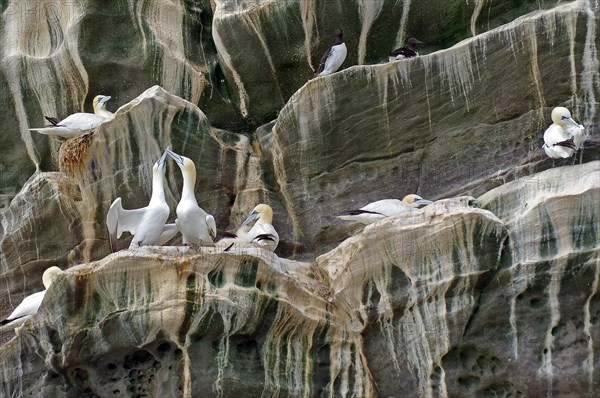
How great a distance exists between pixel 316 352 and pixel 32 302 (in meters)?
3.44

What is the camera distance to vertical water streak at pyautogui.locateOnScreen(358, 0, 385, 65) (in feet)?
63.4

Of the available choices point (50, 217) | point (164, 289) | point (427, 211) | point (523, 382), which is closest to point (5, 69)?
point (50, 217)

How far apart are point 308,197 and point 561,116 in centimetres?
332

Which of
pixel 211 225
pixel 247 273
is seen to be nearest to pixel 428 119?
pixel 211 225

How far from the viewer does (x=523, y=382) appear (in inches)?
582

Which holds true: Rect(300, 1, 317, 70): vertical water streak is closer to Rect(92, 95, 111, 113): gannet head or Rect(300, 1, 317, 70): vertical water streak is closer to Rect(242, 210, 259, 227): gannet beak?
Rect(92, 95, 111, 113): gannet head

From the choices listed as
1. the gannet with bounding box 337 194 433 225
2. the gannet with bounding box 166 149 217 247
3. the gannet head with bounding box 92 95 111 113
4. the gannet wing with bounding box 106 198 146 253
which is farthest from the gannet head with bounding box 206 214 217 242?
the gannet head with bounding box 92 95 111 113

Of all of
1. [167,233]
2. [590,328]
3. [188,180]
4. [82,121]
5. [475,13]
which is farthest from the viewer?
[475,13]

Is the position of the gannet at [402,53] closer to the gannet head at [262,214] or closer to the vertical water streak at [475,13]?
the vertical water streak at [475,13]

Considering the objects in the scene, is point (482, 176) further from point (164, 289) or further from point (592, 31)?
point (164, 289)

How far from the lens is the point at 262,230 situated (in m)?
16.8

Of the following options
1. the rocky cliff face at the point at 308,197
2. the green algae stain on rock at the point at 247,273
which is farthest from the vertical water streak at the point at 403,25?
the green algae stain on rock at the point at 247,273

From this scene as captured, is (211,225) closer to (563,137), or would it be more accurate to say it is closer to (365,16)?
(563,137)

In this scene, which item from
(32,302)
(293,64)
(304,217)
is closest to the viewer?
(32,302)
